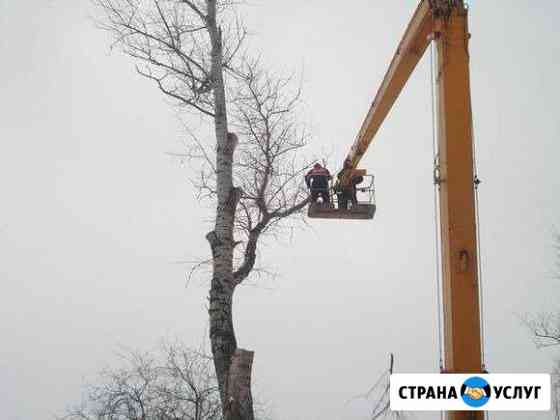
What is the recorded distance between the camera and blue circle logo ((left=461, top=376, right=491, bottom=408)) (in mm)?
4691

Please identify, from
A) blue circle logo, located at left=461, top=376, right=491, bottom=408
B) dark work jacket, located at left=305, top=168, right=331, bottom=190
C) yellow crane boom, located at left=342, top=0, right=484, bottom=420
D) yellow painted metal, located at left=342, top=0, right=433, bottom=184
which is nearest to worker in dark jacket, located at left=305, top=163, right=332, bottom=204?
dark work jacket, located at left=305, top=168, right=331, bottom=190

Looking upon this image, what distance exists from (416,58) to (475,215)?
2591 mm

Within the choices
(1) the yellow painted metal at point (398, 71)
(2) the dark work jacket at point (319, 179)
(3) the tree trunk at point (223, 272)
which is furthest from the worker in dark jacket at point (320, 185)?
(3) the tree trunk at point (223, 272)

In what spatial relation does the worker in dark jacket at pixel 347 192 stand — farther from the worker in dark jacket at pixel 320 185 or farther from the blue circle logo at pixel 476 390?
the blue circle logo at pixel 476 390

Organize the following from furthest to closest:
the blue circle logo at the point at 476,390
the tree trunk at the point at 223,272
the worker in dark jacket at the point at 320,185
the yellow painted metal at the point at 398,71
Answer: the worker in dark jacket at the point at 320,185, the yellow painted metal at the point at 398,71, the tree trunk at the point at 223,272, the blue circle logo at the point at 476,390

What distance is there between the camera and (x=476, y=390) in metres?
4.74

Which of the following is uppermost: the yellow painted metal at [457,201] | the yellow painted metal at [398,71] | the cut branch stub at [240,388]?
the yellow painted metal at [398,71]

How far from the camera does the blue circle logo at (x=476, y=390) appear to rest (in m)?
4.69

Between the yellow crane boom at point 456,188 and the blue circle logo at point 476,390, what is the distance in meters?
0.09

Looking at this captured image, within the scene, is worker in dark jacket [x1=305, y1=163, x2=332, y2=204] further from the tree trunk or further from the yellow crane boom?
the yellow crane boom

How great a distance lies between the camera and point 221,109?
8.03m

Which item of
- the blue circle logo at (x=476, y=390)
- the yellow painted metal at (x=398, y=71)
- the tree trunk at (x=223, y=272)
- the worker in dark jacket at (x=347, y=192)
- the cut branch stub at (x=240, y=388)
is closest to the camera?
the blue circle logo at (x=476, y=390)

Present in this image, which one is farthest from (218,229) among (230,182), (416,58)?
(416,58)

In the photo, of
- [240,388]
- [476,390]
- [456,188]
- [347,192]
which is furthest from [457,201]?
[347,192]
